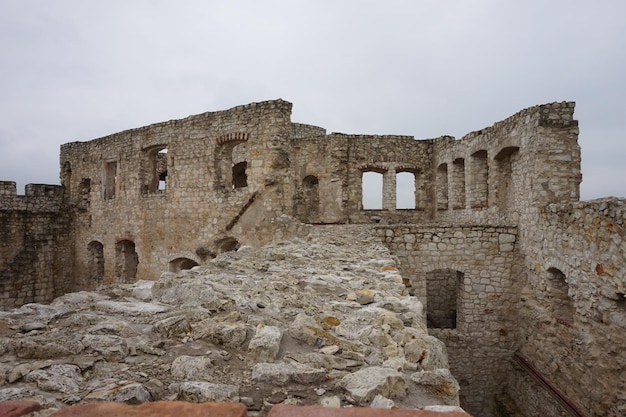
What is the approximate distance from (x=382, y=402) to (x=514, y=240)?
27.7 ft

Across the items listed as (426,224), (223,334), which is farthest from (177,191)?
(223,334)

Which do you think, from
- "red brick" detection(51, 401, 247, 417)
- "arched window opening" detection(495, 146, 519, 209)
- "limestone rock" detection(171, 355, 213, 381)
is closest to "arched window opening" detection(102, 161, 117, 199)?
"arched window opening" detection(495, 146, 519, 209)

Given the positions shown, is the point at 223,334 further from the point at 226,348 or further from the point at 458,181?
the point at 458,181

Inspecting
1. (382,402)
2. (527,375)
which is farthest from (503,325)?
(382,402)

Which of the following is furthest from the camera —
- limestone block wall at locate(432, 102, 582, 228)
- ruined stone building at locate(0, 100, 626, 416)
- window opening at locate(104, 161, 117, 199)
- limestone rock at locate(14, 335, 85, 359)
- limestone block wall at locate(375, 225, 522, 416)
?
window opening at locate(104, 161, 117, 199)

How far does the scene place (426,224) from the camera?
9602 millimetres

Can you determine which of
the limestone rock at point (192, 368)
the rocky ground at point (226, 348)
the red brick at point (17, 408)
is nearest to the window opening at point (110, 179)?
the rocky ground at point (226, 348)

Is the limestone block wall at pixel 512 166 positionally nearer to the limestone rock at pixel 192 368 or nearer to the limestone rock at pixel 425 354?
the limestone rock at pixel 425 354

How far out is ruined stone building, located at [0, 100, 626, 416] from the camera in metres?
6.46

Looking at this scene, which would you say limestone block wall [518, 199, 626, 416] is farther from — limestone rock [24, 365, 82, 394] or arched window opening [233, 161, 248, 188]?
arched window opening [233, 161, 248, 188]

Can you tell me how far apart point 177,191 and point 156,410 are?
11.5m

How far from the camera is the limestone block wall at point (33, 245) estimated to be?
1428 cm

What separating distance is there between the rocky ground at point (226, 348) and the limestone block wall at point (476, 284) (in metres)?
5.44

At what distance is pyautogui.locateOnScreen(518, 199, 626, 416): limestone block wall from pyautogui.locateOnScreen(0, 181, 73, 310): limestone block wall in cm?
1648
